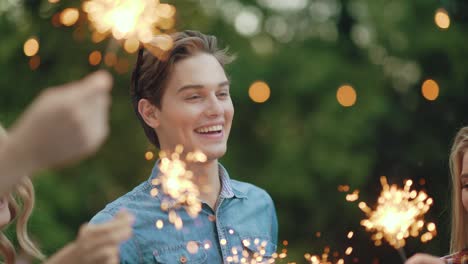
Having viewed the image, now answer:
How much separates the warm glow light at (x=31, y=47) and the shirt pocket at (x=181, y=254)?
4.88 meters

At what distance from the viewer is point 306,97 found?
26.5 ft

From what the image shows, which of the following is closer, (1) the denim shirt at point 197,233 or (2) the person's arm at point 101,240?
(2) the person's arm at point 101,240

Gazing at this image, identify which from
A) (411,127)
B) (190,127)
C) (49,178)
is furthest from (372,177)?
(190,127)

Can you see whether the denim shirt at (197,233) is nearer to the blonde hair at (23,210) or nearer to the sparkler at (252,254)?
the sparkler at (252,254)

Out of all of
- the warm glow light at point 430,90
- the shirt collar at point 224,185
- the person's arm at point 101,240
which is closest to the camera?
the person's arm at point 101,240

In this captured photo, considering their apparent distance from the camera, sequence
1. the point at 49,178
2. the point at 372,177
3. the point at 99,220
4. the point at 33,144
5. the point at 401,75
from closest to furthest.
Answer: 1. the point at 33,144
2. the point at 99,220
3. the point at 49,178
4. the point at 372,177
5. the point at 401,75

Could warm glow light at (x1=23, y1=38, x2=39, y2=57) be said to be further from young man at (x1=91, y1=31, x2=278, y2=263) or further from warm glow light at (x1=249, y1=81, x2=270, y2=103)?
young man at (x1=91, y1=31, x2=278, y2=263)

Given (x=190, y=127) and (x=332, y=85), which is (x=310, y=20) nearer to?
(x=332, y=85)

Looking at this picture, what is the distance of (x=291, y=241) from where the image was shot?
7977 mm

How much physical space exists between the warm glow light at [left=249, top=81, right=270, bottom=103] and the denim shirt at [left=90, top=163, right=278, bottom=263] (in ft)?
15.0

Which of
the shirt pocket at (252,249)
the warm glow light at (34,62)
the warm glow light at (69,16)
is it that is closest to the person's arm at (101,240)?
the shirt pocket at (252,249)

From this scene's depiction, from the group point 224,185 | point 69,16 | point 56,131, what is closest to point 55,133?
point 56,131

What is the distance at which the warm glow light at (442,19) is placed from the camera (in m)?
7.14

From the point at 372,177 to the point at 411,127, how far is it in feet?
2.13
